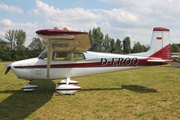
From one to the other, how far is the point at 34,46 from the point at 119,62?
61.6m

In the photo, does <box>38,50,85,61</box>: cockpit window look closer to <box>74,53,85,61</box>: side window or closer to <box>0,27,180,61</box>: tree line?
<box>74,53,85,61</box>: side window

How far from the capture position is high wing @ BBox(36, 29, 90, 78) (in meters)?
4.57

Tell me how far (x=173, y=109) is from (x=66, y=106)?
2.88 meters

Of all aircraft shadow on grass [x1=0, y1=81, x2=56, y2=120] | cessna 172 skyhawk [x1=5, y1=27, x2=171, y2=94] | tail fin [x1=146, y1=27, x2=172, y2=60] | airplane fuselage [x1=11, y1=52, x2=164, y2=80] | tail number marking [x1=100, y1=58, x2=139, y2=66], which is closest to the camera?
aircraft shadow on grass [x1=0, y1=81, x2=56, y2=120]

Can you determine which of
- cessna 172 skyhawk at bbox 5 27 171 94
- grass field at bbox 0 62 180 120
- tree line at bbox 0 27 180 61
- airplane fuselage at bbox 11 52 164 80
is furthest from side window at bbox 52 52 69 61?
tree line at bbox 0 27 180 61

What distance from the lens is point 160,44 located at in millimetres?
7723

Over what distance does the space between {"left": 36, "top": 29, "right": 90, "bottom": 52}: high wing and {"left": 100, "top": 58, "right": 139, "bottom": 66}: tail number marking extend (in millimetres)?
1001

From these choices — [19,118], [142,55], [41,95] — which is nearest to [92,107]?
[19,118]

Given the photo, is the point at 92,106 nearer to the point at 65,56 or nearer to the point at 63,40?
the point at 63,40

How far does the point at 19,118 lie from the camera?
13.7 feet

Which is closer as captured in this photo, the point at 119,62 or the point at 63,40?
the point at 63,40

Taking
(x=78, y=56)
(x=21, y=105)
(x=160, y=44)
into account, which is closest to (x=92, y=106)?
(x=21, y=105)

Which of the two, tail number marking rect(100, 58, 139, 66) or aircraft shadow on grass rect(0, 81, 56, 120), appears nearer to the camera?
aircraft shadow on grass rect(0, 81, 56, 120)

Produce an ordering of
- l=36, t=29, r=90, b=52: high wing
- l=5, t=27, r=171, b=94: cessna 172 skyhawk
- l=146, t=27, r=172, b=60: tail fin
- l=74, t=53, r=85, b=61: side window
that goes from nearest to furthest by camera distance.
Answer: l=36, t=29, r=90, b=52: high wing, l=5, t=27, r=171, b=94: cessna 172 skyhawk, l=74, t=53, r=85, b=61: side window, l=146, t=27, r=172, b=60: tail fin
